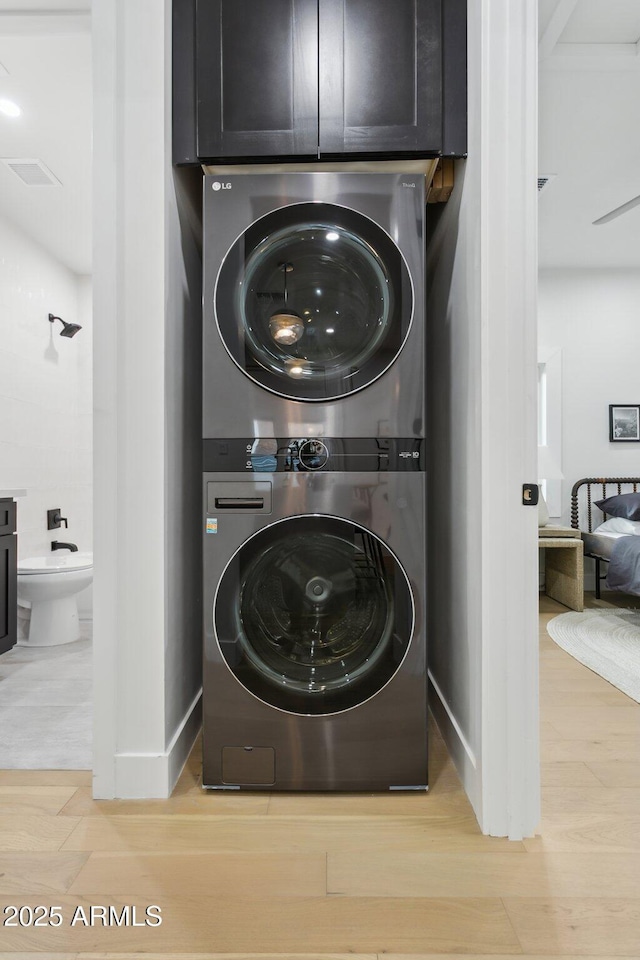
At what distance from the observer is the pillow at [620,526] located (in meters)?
4.12

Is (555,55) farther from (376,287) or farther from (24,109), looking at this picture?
(24,109)

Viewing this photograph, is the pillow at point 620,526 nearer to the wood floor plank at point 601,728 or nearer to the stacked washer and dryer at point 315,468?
the wood floor plank at point 601,728

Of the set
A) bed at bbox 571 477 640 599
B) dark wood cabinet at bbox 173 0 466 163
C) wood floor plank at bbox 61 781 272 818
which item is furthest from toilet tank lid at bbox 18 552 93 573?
bed at bbox 571 477 640 599

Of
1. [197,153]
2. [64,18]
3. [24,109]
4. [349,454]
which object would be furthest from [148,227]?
[24,109]

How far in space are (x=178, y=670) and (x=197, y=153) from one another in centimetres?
150

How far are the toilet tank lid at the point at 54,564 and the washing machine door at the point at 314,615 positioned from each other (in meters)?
1.88

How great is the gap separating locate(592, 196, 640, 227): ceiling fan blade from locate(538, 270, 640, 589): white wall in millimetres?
853

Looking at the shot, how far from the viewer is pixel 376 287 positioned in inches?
64.3

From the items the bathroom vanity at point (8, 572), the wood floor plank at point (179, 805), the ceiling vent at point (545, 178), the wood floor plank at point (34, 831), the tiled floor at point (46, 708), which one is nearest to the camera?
the wood floor plank at point (34, 831)

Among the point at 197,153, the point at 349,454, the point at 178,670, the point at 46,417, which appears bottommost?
the point at 178,670

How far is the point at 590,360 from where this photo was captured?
183 inches

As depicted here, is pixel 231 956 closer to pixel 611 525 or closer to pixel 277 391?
pixel 277 391

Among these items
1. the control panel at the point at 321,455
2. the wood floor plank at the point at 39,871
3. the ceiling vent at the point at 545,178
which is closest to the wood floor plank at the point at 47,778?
the wood floor plank at the point at 39,871

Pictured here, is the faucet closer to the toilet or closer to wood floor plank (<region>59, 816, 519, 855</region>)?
the toilet
